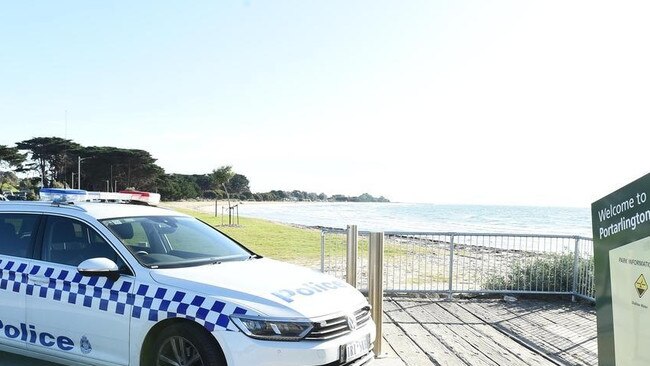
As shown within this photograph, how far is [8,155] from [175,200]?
4588 cm

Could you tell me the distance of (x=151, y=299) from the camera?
411cm

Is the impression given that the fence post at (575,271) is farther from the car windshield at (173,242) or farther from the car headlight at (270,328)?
the car headlight at (270,328)

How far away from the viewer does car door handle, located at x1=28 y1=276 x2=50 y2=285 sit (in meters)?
4.64

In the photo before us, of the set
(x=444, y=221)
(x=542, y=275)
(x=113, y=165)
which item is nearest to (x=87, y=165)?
(x=113, y=165)

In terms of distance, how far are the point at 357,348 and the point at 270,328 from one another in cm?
80

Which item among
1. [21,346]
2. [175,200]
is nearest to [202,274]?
[21,346]

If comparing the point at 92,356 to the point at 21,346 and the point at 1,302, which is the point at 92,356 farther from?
the point at 1,302

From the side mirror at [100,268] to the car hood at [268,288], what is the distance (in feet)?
1.02

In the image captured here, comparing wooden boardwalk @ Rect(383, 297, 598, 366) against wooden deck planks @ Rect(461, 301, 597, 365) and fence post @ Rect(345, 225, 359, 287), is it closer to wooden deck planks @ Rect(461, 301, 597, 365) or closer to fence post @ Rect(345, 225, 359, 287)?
wooden deck planks @ Rect(461, 301, 597, 365)

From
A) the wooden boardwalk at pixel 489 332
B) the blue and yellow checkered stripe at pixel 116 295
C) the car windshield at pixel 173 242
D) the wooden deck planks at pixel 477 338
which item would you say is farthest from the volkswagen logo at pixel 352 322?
the wooden deck planks at pixel 477 338

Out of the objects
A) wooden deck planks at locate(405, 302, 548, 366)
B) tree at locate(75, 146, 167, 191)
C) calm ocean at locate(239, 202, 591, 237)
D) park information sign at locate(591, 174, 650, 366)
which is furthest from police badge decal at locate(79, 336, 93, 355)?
tree at locate(75, 146, 167, 191)

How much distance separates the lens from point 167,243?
17.2 ft

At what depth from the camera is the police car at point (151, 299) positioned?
387 centimetres

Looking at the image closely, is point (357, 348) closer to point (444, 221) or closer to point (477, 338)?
point (477, 338)
